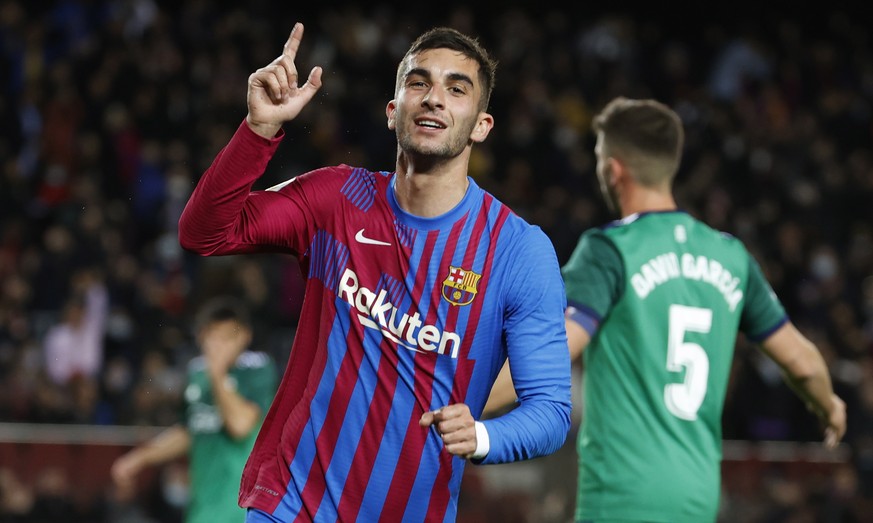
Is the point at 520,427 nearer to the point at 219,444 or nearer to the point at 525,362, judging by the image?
the point at 525,362

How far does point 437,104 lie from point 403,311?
0.66 meters

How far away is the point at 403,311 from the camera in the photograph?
3.83 meters

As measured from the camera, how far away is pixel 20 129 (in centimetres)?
1519

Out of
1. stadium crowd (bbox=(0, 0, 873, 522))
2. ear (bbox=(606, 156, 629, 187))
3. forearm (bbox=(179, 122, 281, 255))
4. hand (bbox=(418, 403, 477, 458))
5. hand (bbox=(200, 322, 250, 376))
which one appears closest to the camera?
hand (bbox=(418, 403, 477, 458))

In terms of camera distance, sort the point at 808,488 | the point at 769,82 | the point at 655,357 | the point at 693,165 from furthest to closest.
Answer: the point at 769,82 → the point at 693,165 → the point at 808,488 → the point at 655,357

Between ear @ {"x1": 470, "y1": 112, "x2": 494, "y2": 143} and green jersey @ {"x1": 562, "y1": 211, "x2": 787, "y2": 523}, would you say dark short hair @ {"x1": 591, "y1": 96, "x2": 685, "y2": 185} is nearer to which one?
green jersey @ {"x1": 562, "y1": 211, "x2": 787, "y2": 523}

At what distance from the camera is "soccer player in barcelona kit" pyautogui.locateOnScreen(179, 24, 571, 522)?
3758 millimetres

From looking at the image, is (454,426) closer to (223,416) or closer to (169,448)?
(223,416)

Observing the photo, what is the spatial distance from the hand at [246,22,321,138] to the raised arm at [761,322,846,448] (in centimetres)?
255

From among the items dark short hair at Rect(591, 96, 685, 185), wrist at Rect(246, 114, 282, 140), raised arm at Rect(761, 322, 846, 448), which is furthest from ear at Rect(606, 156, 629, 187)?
wrist at Rect(246, 114, 282, 140)

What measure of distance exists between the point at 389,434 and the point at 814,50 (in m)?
16.6

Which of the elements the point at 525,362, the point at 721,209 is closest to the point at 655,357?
the point at 525,362

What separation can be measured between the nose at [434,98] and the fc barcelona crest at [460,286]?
1.72 feet

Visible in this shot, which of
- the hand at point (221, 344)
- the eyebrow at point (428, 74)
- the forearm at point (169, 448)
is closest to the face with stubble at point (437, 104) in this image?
the eyebrow at point (428, 74)
